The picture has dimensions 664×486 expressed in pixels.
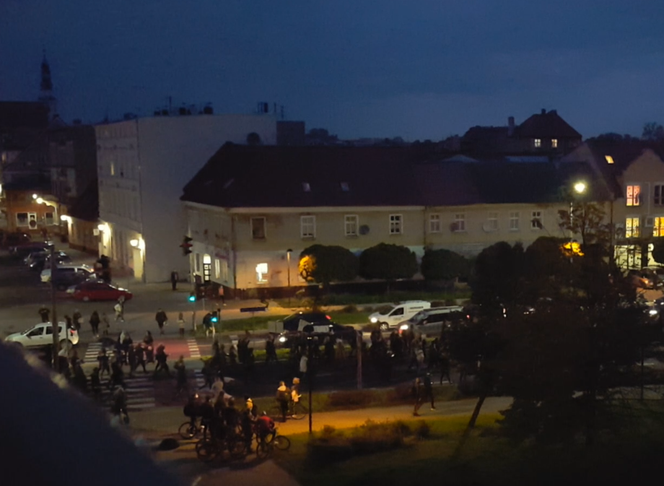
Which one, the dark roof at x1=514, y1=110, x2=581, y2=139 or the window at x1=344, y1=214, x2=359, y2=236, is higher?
the dark roof at x1=514, y1=110, x2=581, y2=139

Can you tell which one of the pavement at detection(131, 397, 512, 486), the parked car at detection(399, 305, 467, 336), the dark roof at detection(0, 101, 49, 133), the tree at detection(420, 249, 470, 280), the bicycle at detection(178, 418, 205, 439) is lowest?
the pavement at detection(131, 397, 512, 486)

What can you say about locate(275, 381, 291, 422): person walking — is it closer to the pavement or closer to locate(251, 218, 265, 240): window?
the pavement

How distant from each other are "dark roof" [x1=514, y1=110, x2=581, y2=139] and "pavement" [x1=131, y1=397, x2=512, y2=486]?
65.7 meters

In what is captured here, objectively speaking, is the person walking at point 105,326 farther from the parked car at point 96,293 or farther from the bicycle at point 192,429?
the bicycle at point 192,429

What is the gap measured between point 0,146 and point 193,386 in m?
88.0

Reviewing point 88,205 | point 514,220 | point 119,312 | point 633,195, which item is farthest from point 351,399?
point 88,205

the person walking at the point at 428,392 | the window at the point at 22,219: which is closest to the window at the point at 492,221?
the person walking at the point at 428,392

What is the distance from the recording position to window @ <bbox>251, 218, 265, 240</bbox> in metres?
38.8

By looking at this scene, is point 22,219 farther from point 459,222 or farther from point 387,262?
point 387,262

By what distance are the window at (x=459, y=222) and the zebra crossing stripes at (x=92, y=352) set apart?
20034mm

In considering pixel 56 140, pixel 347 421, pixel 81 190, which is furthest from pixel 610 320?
pixel 56 140

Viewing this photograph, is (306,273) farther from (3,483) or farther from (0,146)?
(0,146)

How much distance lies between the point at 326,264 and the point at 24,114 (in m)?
86.9

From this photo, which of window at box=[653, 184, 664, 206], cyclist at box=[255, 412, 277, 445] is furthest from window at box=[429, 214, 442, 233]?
cyclist at box=[255, 412, 277, 445]
